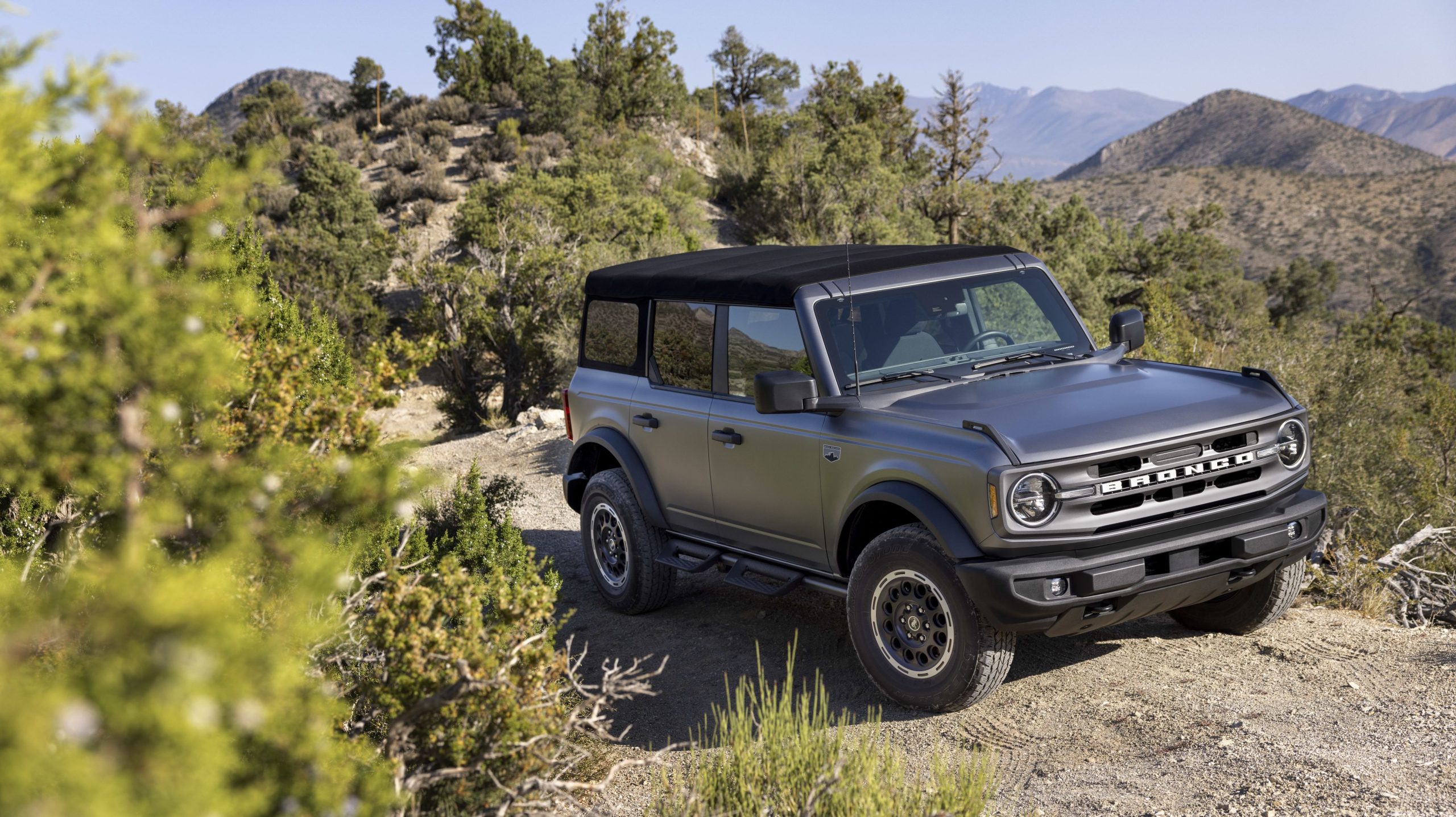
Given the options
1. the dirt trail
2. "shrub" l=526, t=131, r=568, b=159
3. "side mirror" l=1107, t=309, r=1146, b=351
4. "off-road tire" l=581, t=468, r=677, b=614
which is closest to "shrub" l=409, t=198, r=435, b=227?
"shrub" l=526, t=131, r=568, b=159

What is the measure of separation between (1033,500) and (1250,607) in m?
2.00

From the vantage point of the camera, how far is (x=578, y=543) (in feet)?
29.8

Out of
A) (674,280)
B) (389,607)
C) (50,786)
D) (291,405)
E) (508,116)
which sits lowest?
(389,607)

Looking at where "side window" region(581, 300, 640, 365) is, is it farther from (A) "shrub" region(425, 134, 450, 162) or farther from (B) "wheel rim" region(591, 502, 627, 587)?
(A) "shrub" region(425, 134, 450, 162)

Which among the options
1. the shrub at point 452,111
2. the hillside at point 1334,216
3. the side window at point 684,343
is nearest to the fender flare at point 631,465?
the side window at point 684,343

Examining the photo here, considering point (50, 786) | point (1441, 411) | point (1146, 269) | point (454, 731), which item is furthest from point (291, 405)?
point (1146, 269)

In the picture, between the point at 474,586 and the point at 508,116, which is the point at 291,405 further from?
the point at 508,116

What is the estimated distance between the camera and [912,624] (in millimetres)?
4758

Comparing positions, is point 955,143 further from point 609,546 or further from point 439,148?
point 609,546

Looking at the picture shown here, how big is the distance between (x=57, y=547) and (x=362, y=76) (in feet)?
168

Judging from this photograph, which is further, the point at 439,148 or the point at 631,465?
the point at 439,148

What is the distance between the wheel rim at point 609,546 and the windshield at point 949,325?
2.21 meters

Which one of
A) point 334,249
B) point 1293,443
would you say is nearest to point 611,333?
point 1293,443


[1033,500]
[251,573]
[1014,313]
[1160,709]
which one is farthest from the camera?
[1014,313]
